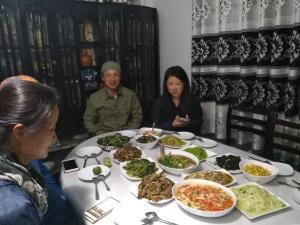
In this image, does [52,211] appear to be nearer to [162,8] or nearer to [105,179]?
[105,179]

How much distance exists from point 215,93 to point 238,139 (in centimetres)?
54

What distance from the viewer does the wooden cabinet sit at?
2.36 meters

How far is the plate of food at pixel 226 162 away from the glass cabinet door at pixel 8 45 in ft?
6.75

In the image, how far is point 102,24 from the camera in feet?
9.16

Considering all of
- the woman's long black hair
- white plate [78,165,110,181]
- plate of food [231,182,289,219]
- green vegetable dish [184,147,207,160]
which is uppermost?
the woman's long black hair

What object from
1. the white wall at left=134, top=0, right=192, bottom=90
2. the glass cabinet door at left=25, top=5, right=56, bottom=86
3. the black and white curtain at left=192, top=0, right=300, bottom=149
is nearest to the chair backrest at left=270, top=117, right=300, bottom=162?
the black and white curtain at left=192, top=0, right=300, bottom=149

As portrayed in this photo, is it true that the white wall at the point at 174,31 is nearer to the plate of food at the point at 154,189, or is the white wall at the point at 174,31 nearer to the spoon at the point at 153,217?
the plate of food at the point at 154,189

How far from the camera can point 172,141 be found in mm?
1791

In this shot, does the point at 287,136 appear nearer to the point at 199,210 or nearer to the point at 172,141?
the point at 172,141

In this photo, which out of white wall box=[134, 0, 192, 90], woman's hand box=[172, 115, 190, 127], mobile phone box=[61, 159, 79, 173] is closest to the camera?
mobile phone box=[61, 159, 79, 173]

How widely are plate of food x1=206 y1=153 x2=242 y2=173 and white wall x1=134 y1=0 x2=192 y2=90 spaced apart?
174 cm

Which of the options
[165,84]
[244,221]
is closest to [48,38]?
[165,84]

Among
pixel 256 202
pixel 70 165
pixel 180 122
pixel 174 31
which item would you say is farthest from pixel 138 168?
pixel 174 31

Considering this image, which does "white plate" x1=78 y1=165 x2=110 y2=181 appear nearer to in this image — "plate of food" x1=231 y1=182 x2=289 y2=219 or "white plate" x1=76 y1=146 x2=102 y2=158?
"white plate" x1=76 y1=146 x2=102 y2=158
